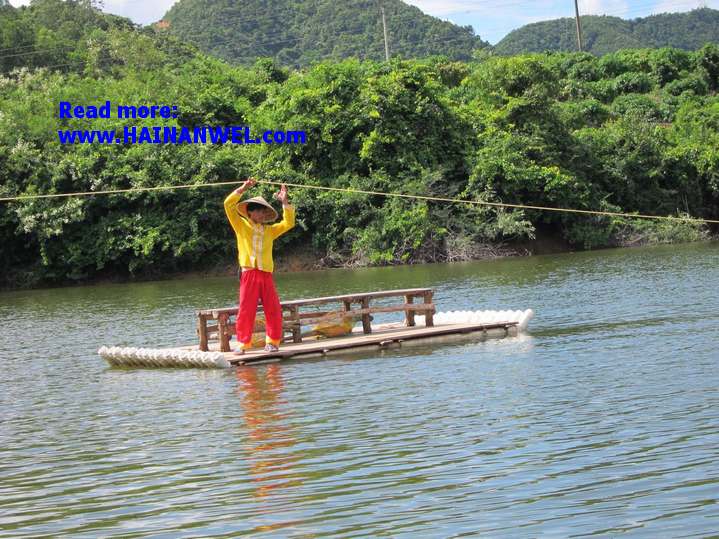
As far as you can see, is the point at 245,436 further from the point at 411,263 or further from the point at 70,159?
the point at 70,159

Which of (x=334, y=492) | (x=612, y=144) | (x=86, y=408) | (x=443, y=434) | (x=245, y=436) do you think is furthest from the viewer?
(x=612, y=144)

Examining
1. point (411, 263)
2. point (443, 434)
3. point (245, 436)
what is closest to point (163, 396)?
point (245, 436)

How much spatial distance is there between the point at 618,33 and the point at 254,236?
119 metres

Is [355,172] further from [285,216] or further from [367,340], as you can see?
[285,216]

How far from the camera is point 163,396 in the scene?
1297 cm

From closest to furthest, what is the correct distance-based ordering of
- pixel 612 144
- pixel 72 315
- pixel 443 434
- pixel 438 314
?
pixel 443 434 < pixel 438 314 < pixel 72 315 < pixel 612 144

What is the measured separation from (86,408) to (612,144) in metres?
38.6

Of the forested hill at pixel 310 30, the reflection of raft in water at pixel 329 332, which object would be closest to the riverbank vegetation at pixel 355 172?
the reflection of raft in water at pixel 329 332

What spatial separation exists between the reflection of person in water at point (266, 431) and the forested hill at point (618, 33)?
11175 centimetres

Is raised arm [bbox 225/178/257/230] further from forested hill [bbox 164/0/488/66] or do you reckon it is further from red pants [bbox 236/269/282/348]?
forested hill [bbox 164/0/488/66]

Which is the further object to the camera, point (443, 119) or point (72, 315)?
point (443, 119)

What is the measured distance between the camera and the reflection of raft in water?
1495cm

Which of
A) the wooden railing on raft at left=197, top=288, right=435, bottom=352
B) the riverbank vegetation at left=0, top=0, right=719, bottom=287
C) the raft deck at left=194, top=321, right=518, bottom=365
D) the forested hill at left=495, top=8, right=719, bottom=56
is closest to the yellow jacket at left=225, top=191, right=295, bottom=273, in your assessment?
the wooden railing on raft at left=197, top=288, right=435, bottom=352

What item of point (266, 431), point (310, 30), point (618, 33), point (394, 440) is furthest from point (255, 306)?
point (618, 33)
